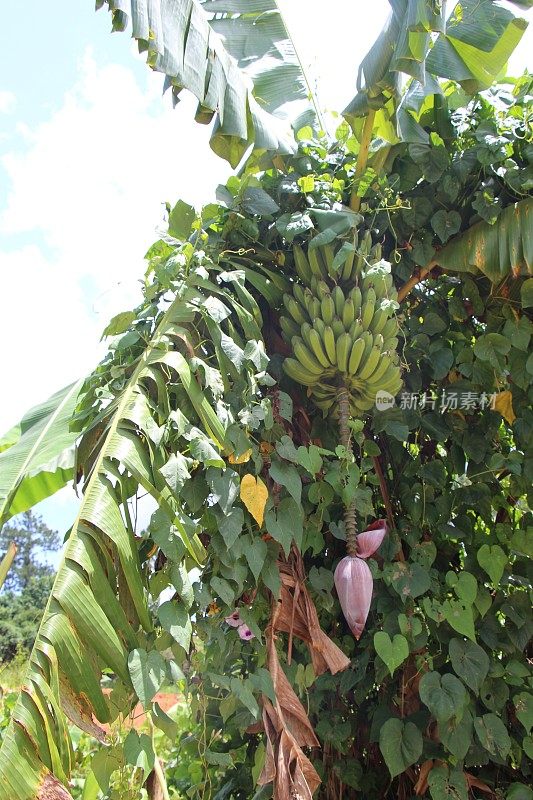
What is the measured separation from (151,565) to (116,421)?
0.96 feet

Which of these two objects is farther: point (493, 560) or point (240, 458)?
point (493, 560)

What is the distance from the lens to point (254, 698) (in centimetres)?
123

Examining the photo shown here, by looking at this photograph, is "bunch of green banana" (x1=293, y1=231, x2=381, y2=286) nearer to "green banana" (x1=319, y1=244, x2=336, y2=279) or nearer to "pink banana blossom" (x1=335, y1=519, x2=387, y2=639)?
"green banana" (x1=319, y1=244, x2=336, y2=279)

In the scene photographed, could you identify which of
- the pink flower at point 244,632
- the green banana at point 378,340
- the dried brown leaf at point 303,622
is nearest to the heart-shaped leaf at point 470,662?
the dried brown leaf at point 303,622

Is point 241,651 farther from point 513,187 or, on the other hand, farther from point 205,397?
point 513,187

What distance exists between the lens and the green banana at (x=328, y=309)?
56.3 inches

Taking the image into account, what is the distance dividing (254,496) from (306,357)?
34cm

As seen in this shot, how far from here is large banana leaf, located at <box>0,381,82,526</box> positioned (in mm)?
1358

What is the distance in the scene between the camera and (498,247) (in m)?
1.55

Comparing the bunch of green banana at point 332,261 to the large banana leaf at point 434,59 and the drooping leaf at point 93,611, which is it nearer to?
the large banana leaf at point 434,59

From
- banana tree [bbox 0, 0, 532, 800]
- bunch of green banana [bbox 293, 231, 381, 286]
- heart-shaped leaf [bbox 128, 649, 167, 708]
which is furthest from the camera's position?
bunch of green banana [bbox 293, 231, 381, 286]

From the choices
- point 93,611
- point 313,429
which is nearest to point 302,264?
point 313,429

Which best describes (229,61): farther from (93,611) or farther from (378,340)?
(93,611)

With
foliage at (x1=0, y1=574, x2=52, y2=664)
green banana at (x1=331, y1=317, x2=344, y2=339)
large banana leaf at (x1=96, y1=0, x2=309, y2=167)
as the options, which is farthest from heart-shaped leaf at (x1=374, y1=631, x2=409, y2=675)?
foliage at (x1=0, y1=574, x2=52, y2=664)
